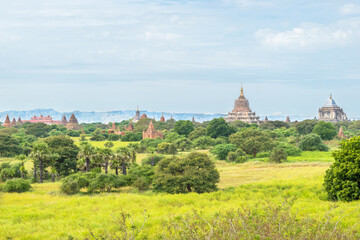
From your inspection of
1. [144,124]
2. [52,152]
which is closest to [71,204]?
[52,152]

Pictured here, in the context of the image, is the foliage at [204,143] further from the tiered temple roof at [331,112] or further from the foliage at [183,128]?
the tiered temple roof at [331,112]

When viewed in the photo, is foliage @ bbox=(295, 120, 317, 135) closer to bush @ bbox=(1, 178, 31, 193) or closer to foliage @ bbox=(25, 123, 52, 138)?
foliage @ bbox=(25, 123, 52, 138)

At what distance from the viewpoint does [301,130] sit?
260 ft

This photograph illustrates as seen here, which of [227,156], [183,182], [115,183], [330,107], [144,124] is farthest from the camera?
[330,107]

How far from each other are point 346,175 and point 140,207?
412 inches

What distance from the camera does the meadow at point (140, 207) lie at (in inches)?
482

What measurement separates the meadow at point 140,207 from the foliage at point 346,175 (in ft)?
2.92

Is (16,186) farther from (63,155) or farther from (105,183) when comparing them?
(63,155)

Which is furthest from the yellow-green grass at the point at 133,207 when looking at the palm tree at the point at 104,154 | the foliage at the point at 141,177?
the foliage at the point at 141,177

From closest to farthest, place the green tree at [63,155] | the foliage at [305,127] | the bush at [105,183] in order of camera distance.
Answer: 1. the bush at [105,183]
2. the green tree at [63,155]
3. the foliage at [305,127]

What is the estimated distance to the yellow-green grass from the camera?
12.5 m

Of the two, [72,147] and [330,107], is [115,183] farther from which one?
[330,107]

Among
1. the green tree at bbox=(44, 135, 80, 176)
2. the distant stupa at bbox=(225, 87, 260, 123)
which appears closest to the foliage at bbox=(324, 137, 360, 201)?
the green tree at bbox=(44, 135, 80, 176)

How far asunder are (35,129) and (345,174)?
76.0 m
